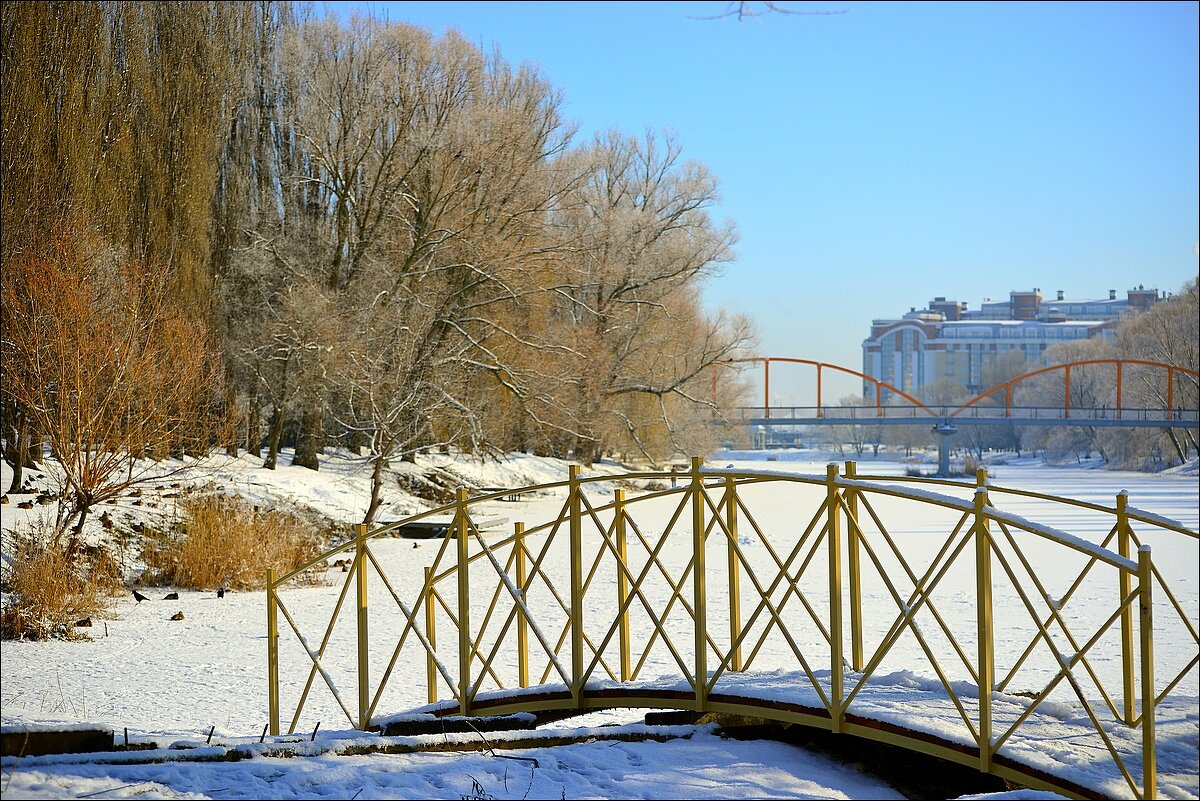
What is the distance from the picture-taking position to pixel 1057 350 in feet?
69.9

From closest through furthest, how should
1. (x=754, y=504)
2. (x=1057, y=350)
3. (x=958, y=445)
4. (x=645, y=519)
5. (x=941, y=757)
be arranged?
(x=941, y=757), (x=754, y=504), (x=958, y=445), (x=645, y=519), (x=1057, y=350)

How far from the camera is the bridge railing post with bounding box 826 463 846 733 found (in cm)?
330

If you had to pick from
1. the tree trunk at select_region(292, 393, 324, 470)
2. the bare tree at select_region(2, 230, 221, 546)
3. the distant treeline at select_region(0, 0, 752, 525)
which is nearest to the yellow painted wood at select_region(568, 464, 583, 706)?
the bare tree at select_region(2, 230, 221, 546)

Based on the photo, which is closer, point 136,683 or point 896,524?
point 136,683

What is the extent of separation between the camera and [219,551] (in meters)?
9.13

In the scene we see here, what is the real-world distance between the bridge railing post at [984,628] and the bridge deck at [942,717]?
6 centimetres

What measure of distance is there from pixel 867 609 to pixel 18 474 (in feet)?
25.3

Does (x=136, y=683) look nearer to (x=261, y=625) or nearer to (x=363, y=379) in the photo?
(x=261, y=625)

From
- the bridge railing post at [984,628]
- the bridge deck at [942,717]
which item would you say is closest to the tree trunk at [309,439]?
the bridge deck at [942,717]

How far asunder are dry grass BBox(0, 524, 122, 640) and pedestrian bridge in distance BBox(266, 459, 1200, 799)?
1469 mm

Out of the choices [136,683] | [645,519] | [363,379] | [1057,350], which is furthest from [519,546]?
[1057,350]

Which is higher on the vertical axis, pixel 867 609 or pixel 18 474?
pixel 18 474

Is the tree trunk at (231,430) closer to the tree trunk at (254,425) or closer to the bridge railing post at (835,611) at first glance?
the tree trunk at (254,425)

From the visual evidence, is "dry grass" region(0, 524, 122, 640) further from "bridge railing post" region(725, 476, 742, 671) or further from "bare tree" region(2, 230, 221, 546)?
"bridge railing post" region(725, 476, 742, 671)
